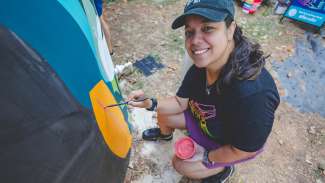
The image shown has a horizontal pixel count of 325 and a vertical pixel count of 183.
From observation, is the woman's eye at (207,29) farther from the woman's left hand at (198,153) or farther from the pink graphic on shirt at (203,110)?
the woman's left hand at (198,153)

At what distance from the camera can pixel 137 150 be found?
236cm

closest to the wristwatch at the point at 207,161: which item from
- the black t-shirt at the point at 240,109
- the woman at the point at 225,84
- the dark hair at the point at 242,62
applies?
the woman at the point at 225,84

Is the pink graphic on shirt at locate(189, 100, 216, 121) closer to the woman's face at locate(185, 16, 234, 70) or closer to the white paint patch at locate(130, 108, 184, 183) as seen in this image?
the woman's face at locate(185, 16, 234, 70)

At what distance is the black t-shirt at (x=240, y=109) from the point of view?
1.36 m

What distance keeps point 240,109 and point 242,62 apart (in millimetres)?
242

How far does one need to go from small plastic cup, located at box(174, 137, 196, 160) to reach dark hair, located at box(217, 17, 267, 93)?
0.77 metres

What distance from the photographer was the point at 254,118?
139 cm

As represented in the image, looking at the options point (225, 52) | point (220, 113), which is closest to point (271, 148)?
point (220, 113)

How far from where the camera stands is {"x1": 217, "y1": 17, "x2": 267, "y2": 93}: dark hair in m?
1.36

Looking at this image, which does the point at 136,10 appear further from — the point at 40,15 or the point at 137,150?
the point at 40,15

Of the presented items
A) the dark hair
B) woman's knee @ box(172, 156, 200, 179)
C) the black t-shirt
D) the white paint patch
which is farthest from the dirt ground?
the dark hair

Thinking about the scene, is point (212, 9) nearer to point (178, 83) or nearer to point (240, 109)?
point (240, 109)

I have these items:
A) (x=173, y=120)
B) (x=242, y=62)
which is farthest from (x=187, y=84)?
(x=242, y=62)

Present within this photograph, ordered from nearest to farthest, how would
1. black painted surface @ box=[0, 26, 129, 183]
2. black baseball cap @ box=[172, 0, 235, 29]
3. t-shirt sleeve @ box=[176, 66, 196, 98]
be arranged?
black painted surface @ box=[0, 26, 129, 183], black baseball cap @ box=[172, 0, 235, 29], t-shirt sleeve @ box=[176, 66, 196, 98]
